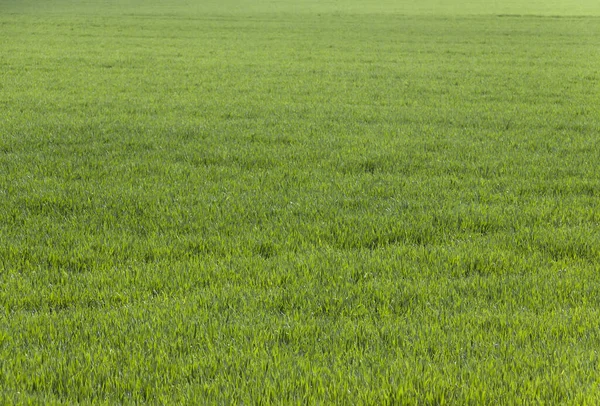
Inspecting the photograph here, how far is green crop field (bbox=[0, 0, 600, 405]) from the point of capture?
3.82 m

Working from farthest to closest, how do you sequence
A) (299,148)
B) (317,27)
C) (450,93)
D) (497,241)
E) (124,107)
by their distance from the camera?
(317,27) → (450,93) → (124,107) → (299,148) → (497,241)

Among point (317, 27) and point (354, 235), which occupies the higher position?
point (317, 27)

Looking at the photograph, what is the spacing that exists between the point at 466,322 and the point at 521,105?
36.4 ft

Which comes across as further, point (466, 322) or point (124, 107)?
point (124, 107)

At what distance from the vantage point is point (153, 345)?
13.6 ft

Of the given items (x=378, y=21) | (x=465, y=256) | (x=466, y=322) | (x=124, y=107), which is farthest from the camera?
(x=378, y=21)

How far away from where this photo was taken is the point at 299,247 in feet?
19.5

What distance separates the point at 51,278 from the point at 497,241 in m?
Answer: 4.05

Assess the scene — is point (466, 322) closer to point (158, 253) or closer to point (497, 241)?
point (497, 241)

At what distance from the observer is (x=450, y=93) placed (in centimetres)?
1645

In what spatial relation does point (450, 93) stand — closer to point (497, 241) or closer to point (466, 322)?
point (497, 241)

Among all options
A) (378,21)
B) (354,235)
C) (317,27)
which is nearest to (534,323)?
(354,235)

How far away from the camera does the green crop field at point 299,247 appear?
3.82m

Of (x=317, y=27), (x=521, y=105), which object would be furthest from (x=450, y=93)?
(x=317, y=27)
